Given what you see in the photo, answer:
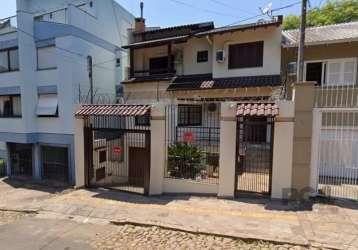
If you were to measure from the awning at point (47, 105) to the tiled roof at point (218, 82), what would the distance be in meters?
7.11

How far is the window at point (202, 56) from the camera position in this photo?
15641 millimetres

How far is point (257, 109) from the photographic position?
695 centimetres

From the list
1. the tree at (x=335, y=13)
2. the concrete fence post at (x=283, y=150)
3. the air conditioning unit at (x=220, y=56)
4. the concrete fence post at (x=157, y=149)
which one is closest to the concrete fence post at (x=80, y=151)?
the concrete fence post at (x=157, y=149)

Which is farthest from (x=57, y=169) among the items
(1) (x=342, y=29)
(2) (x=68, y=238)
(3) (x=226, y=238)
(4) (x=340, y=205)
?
(1) (x=342, y=29)

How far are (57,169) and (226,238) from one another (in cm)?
1424

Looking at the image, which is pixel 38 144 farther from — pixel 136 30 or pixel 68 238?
pixel 68 238

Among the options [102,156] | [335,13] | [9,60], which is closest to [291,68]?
[102,156]

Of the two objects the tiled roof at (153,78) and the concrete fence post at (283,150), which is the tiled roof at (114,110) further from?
the tiled roof at (153,78)

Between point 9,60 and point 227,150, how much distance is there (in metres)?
15.8

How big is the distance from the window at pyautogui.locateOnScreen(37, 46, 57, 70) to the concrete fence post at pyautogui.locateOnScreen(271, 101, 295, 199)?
1354 centimetres

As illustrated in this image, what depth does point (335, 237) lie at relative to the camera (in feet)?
16.3

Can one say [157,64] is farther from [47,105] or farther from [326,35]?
[326,35]

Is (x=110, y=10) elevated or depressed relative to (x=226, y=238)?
elevated

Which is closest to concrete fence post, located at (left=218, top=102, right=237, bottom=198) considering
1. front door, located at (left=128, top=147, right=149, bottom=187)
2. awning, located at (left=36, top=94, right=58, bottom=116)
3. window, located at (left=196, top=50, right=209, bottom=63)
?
front door, located at (left=128, top=147, right=149, bottom=187)
